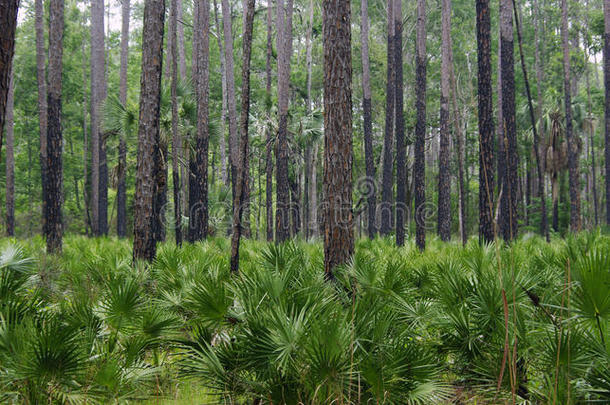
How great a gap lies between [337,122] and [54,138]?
28.5ft

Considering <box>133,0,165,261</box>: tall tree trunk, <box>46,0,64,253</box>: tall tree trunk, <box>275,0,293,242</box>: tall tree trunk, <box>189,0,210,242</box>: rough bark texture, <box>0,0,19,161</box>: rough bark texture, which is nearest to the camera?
<box>0,0,19,161</box>: rough bark texture

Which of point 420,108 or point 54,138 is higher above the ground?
point 420,108

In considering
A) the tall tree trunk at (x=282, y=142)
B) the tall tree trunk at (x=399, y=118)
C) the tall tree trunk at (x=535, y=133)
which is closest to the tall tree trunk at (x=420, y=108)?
the tall tree trunk at (x=399, y=118)

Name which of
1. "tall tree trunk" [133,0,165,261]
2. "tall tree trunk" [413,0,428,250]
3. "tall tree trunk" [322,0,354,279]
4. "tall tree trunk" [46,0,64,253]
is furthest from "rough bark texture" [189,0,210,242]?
"tall tree trunk" [322,0,354,279]

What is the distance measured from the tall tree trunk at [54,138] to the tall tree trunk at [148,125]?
11.8 feet

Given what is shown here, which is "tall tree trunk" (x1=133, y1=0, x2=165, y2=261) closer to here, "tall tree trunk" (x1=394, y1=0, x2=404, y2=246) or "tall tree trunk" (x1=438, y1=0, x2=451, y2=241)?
"tall tree trunk" (x1=394, y1=0, x2=404, y2=246)

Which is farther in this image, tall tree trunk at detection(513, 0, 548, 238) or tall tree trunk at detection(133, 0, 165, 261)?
tall tree trunk at detection(133, 0, 165, 261)

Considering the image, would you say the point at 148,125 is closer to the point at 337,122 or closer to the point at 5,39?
the point at 337,122

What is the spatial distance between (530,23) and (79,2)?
35674 mm

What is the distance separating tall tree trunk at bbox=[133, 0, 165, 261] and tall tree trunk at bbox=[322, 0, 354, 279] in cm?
397

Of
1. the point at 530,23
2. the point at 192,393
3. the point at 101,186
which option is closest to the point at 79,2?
the point at 101,186

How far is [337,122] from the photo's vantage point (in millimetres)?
7406

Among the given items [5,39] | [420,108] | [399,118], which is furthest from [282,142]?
[5,39]

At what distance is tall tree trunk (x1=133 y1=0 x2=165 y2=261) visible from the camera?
9609 millimetres
